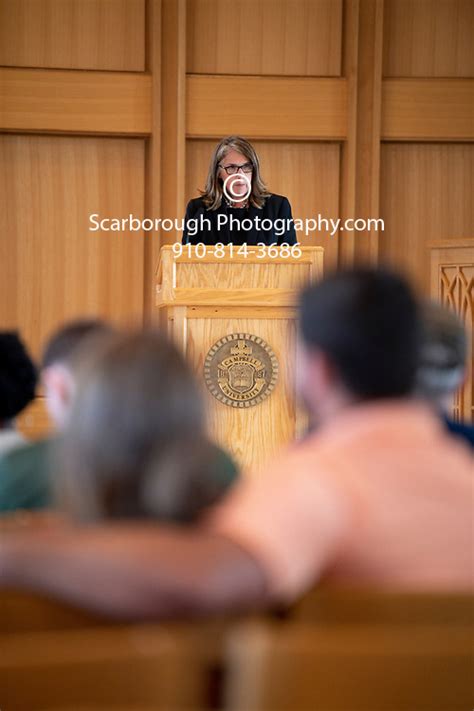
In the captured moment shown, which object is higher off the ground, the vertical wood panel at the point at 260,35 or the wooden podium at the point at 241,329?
the vertical wood panel at the point at 260,35

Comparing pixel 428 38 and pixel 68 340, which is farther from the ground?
pixel 428 38

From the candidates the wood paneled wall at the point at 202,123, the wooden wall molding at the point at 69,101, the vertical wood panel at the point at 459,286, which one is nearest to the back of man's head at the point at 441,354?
the vertical wood panel at the point at 459,286

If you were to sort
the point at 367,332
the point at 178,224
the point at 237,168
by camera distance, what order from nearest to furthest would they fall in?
the point at 367,332 < the point at 237,168 < the point at 178,224

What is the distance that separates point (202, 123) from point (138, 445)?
23.4 ft

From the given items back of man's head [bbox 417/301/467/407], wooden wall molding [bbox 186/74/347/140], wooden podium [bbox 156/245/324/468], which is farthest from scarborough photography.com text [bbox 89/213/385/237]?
back of man's head [bbox 417/301/467/407]

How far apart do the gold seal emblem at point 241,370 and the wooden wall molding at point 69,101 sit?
3.75m

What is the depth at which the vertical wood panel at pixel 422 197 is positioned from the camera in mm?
8445

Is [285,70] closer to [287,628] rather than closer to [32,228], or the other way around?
[32,228]

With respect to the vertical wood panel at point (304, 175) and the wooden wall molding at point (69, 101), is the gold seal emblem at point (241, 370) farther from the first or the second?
the wooden wall molding at point (69, 101)

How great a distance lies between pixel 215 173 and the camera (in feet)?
18.7

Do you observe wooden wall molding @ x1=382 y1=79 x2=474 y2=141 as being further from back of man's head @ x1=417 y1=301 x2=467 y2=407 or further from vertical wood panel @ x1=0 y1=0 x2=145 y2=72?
back of man's head @ x1=417 y1=301 x2=467 y2=407

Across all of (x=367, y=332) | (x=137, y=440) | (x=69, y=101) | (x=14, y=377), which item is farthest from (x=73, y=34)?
(x=137, y=440)

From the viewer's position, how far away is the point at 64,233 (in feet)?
27.0

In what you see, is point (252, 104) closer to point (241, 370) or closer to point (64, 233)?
point (64, 233)
